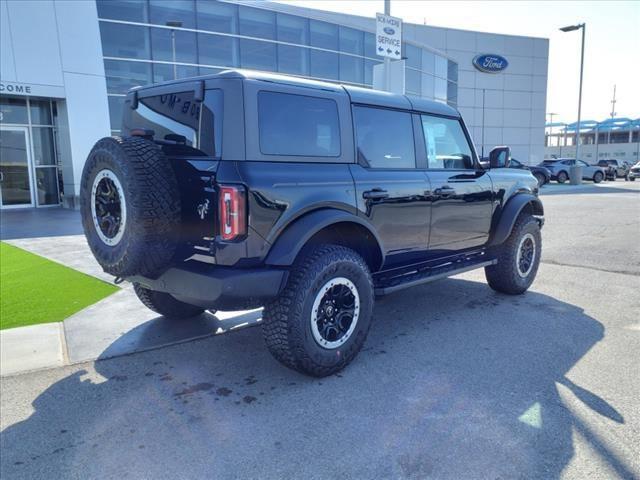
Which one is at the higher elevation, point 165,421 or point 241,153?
point 241,153

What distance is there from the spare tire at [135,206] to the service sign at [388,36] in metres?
9.78

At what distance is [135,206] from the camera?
3121 millimetres

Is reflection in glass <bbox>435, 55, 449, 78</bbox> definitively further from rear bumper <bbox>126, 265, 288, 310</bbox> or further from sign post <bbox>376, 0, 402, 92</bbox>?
rear bumper <bbox>126, 265, 288, 310</bbox>

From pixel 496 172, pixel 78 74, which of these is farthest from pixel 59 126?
pixel 496 172

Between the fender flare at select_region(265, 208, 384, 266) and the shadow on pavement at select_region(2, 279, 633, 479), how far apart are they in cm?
96

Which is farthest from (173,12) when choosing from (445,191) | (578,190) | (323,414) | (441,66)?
(578,190)

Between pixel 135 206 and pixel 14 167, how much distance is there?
14902mm

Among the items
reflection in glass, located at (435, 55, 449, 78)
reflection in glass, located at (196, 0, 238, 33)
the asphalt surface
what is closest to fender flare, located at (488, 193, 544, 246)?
the asphalt surface

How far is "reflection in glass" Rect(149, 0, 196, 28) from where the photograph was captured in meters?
17.8

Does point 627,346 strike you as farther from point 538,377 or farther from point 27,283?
point 27,283

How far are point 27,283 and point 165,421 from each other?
4312 millimetres

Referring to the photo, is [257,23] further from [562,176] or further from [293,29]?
[562,176]

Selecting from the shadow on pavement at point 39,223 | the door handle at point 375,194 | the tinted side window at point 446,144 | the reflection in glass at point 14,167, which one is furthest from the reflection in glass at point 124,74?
the door handle at point 375,194

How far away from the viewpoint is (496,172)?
5621mm
